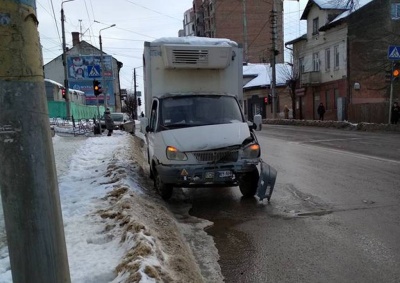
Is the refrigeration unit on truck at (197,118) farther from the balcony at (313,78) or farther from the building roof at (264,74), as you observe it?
the building roof at (264,74)

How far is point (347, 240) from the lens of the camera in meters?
5.68

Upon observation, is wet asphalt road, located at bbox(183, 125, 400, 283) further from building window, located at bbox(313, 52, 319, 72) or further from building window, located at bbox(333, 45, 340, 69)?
building window, located at bbox(313, 52, 319, 72)

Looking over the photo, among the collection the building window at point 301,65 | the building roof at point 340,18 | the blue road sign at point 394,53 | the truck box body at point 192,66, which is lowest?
the truck box body at point 192,66

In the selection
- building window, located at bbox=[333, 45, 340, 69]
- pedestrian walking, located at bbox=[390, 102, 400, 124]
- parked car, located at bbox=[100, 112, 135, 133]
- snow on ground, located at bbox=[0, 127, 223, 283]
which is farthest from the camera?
building window, located at bbox=[333, 45, 340, 69]

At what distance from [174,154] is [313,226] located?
2685mm

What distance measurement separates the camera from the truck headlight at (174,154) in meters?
7.62

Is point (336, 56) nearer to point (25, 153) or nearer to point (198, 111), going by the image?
point (198, 111)

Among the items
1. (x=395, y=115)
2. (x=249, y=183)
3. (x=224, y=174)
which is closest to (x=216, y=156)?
(x=224, y=174)

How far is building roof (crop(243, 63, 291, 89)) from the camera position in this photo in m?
55.8

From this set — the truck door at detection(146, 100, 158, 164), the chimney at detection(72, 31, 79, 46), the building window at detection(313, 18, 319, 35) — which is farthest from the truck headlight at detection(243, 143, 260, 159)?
the chimney at detection(72, 31, 79, 46)

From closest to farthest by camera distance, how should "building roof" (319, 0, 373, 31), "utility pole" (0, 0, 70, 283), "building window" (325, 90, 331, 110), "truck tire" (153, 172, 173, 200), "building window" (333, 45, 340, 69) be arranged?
"utility pole" (0, 0, 70, 283) → "truck tire" (153, 172, 173, 200) → "building roof" (319, 0, 373, 31) → "building window" (333, 45, 340, 69) → "building window" (325, 90, 331, 110)

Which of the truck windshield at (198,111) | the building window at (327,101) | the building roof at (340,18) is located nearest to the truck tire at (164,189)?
the truck windshield at (198,111)

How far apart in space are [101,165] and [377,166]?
7419mm

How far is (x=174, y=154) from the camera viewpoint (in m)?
7.66
